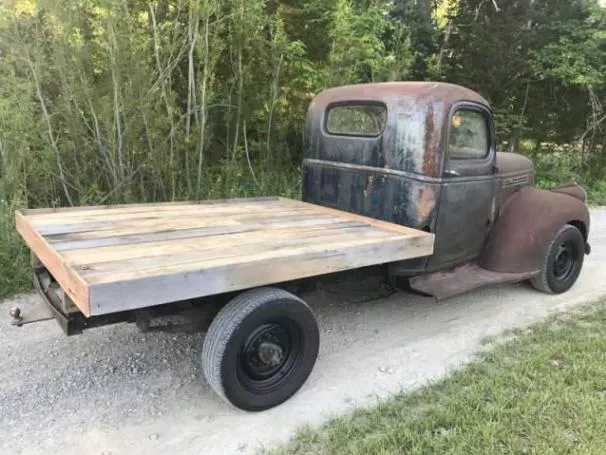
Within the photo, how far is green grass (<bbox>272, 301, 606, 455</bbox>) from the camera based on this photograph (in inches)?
97.3

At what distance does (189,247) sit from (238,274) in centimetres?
41

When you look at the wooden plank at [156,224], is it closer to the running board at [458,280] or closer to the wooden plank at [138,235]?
the wooden plank at [138,235]

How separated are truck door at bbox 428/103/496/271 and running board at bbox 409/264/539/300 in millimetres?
85

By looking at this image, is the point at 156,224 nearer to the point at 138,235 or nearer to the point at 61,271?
the point at 138,235

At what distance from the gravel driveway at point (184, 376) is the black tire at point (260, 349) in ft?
0.41

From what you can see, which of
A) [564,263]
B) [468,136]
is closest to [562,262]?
[564,263]

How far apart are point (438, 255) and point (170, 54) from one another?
330 centimetres

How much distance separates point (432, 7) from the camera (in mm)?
11648

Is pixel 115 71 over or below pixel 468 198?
over

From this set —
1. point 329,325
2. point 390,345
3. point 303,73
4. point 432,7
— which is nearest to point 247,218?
point 329,325

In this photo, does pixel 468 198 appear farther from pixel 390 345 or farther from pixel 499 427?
pixel 499 427

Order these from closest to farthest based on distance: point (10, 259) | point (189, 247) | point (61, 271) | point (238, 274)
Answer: point (61, 271) < point (238, 274) < point (189, 247) < point (10, 259)

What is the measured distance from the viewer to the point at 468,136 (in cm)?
388

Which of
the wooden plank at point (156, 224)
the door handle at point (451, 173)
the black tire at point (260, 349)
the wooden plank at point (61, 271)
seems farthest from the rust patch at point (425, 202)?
the wooden plank at point (61, 271)
